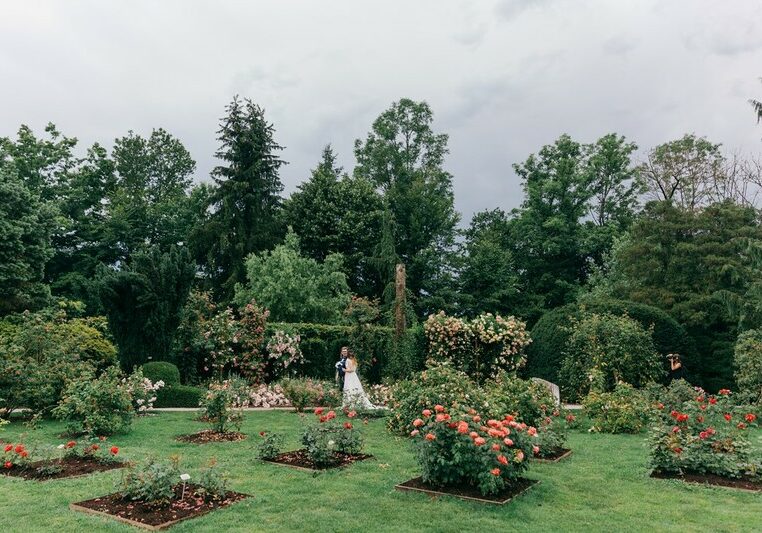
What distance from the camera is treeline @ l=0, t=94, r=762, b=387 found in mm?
20797

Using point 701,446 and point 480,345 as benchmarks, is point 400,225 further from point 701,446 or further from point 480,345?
point 701,446

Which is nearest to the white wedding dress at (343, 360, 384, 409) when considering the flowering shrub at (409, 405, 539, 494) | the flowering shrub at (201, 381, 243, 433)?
the flowering shrub at (201, 381, 243, 433)

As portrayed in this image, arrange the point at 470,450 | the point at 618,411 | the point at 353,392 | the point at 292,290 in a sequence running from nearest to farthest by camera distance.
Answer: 1. the point at 470,450
2. the point at 618,411
3. the point at 353,392
4. the point at 292,290

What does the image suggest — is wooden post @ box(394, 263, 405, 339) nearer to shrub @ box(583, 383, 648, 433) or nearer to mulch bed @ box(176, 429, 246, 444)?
shrub @ box(583, 383, 648, 433)

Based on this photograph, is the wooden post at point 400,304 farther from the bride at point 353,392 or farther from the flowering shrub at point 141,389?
the flowering shrub at point 141,389

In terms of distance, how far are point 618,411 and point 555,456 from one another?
3539 millimetres

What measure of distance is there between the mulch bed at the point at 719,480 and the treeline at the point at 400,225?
42.3 feet

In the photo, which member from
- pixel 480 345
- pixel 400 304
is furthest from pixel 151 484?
pixel 480 345

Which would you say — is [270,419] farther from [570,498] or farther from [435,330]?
[570,498]

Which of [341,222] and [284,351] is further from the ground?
[341,222]

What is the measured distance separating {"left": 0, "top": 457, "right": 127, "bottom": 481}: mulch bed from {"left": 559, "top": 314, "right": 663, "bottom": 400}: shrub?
11.4m

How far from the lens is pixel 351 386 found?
14688mm

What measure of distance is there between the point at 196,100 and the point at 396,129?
86.3 feet

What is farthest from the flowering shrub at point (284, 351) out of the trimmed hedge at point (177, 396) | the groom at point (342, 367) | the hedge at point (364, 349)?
the trimmed hedge at point (177, 396)
